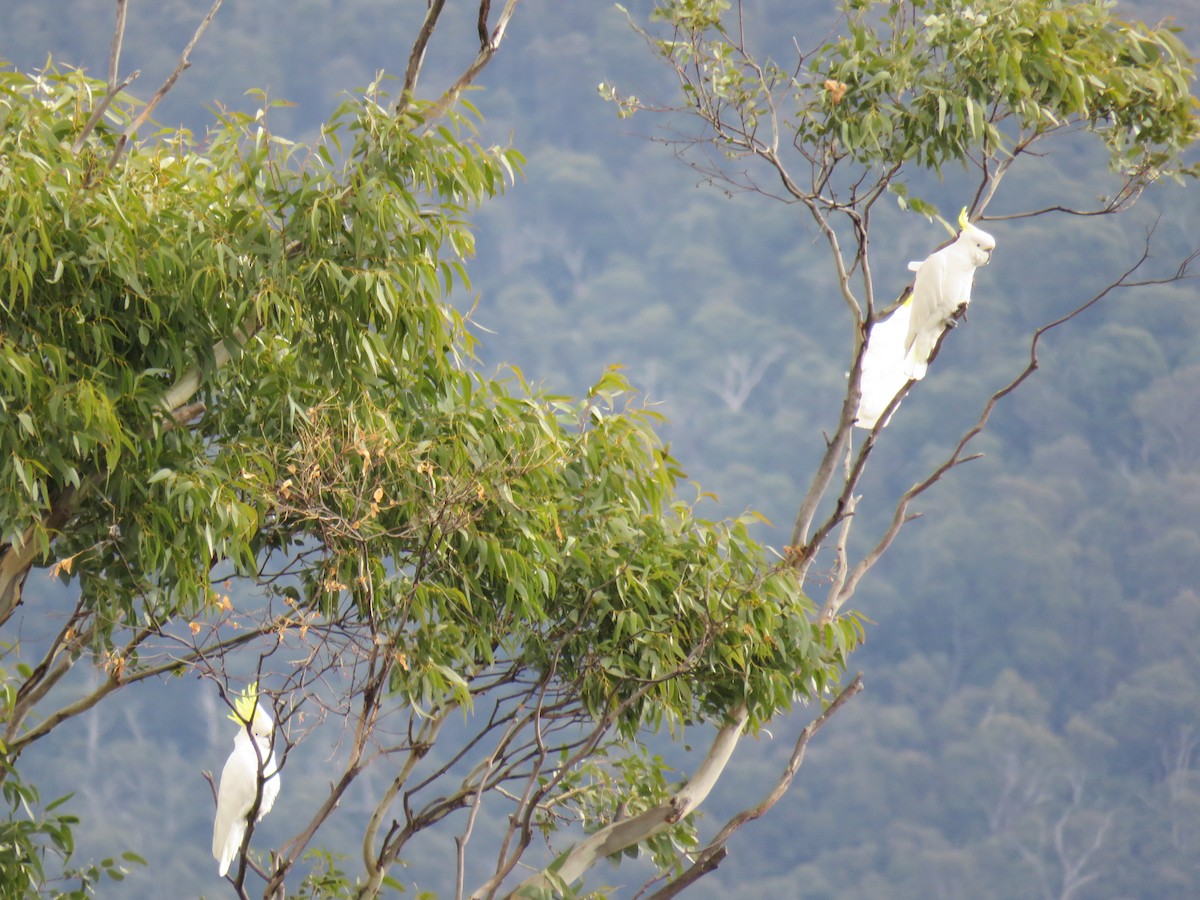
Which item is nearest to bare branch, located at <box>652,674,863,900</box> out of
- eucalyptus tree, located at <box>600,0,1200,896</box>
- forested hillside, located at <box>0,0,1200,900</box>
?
eucalyptus tree, located at <box>600,0,1200,896</box>

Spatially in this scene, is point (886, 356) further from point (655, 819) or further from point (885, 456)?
point (885, 456)

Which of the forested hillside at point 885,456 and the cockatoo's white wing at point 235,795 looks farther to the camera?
the forested hillside at point 885,456

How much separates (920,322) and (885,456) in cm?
2105

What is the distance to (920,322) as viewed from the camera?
10.6 ft

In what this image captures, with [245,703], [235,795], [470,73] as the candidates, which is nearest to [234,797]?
[235,795]

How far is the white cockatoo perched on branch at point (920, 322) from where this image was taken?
314cm

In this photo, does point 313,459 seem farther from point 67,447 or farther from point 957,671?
point 957,671

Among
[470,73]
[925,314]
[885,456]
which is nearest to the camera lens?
[470,73]

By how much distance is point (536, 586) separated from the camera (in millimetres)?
2922

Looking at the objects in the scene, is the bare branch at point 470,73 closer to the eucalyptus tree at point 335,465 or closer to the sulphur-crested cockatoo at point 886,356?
the eucalyptus tree at point 335,465

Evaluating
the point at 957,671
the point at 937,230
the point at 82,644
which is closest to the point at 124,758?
the point at 957,671

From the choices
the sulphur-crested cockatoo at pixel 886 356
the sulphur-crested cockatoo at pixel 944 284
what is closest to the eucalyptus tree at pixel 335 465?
the sulphur-crested cockatoo at pixel 886 356

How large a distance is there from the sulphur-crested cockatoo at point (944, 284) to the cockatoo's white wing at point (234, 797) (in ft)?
5.16

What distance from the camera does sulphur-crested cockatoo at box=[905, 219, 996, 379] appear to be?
123 inches
